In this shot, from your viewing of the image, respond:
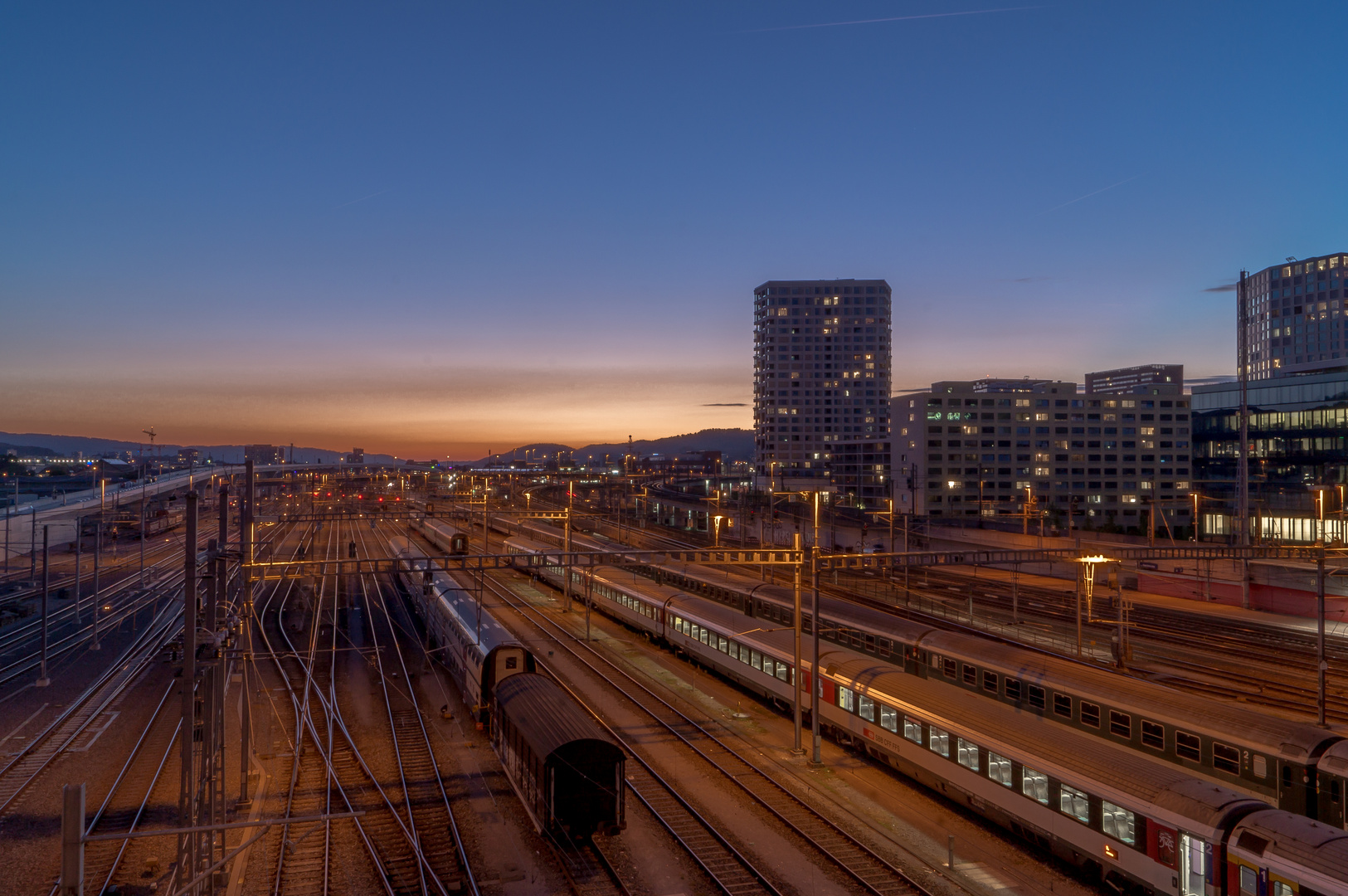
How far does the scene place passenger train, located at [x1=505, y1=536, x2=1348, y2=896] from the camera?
29.7ft

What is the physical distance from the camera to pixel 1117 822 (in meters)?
10.8

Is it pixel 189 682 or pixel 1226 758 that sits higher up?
pixel 189 682

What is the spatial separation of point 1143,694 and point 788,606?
11219mm

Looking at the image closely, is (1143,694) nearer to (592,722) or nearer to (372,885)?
(592,722)

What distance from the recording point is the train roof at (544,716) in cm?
1254

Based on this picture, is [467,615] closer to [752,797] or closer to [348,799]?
[348,799]

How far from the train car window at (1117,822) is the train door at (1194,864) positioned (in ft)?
2.33

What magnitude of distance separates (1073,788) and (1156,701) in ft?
9.96

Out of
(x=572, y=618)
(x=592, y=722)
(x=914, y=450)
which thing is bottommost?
(x=572, y=618)

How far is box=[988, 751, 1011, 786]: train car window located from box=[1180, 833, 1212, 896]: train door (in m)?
2.85

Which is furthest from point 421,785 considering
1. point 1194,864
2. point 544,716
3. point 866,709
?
point 1194,864

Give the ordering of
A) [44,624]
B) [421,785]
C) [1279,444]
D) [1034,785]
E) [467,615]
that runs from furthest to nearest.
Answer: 1. [1279,444]
2. [467,615]
3. [44,624]
4. [421,785]
5. [1034,785]

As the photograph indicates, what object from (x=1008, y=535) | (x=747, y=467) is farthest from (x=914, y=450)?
(x=747, y=467)

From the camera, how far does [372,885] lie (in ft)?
39.2
